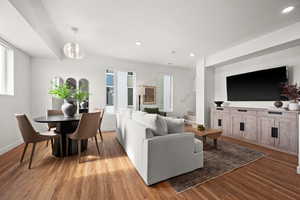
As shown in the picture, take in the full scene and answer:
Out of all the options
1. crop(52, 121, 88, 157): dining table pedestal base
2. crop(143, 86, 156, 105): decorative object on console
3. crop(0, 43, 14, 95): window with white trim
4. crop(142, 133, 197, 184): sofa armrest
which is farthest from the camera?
crop(143, 86, 156, 105): decorative object on console

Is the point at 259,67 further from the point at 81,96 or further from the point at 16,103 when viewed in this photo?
the point at 16,103

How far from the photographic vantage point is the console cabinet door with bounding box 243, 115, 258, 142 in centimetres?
329

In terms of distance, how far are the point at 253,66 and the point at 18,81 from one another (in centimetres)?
Result: 652

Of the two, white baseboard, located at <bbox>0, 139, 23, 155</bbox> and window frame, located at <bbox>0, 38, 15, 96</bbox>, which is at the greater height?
window frame, located at <bbox>0, 38, 15, 96</bbox>

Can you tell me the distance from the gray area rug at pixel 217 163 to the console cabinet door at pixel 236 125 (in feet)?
2.30

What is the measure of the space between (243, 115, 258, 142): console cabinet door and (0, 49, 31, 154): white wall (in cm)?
584

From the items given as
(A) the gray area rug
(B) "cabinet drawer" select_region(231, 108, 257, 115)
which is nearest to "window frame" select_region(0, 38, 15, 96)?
(A) the gray area rug

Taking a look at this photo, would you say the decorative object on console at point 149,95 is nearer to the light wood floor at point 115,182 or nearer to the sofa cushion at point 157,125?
the light wood floor at point 115,182

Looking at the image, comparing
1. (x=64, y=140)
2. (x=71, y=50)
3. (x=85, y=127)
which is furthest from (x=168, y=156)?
(x=71, y=50)

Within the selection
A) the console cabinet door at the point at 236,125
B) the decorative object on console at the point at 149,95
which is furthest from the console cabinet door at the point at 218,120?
the decorative object on console at the point at 149,95

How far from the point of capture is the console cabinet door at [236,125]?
3.61m

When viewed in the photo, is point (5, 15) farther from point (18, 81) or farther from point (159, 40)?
point (159, 40)

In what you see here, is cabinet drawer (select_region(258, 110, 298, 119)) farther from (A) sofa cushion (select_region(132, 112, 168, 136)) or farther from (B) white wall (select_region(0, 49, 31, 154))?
(B) white wall (select_region(0, 49, 31, 154))

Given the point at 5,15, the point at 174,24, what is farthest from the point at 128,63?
the point at 5,15
